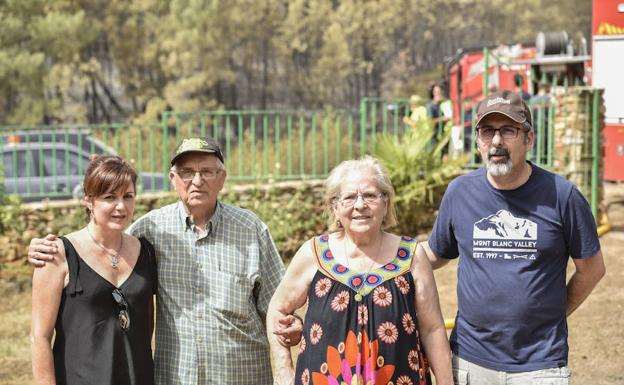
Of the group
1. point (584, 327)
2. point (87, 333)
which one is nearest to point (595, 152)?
point (584, 327)

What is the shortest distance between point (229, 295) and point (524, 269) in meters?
1.13

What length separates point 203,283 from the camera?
3.40 metres

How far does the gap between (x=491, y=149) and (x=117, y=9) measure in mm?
21184

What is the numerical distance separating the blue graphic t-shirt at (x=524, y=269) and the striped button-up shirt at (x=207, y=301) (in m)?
0.85

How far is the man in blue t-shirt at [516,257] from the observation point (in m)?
3.19

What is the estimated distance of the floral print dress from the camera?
2949 mm

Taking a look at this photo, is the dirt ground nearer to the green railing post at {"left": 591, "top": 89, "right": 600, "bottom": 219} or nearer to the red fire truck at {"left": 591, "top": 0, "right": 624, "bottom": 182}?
the green railing post at {"left": 591, "top": 89, "right": 600, "bottom": 219}

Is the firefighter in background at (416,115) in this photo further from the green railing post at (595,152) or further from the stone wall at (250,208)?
the green railing post at (595,152)

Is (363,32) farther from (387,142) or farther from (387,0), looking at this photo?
(387,142)

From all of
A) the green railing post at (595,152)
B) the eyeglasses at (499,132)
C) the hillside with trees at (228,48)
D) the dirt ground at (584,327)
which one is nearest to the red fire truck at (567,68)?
the green railing post at (595,152)

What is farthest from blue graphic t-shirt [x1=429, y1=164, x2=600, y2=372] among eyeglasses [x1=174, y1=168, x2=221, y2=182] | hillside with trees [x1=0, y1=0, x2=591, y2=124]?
hillside with trees [x1=0, y1=0, x2=591, y2=124]

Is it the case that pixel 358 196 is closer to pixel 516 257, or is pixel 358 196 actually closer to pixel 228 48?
pixel 516 257

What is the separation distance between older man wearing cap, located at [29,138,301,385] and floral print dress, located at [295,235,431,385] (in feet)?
1.50

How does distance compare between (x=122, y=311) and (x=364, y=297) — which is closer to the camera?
(x=364, y=297)
